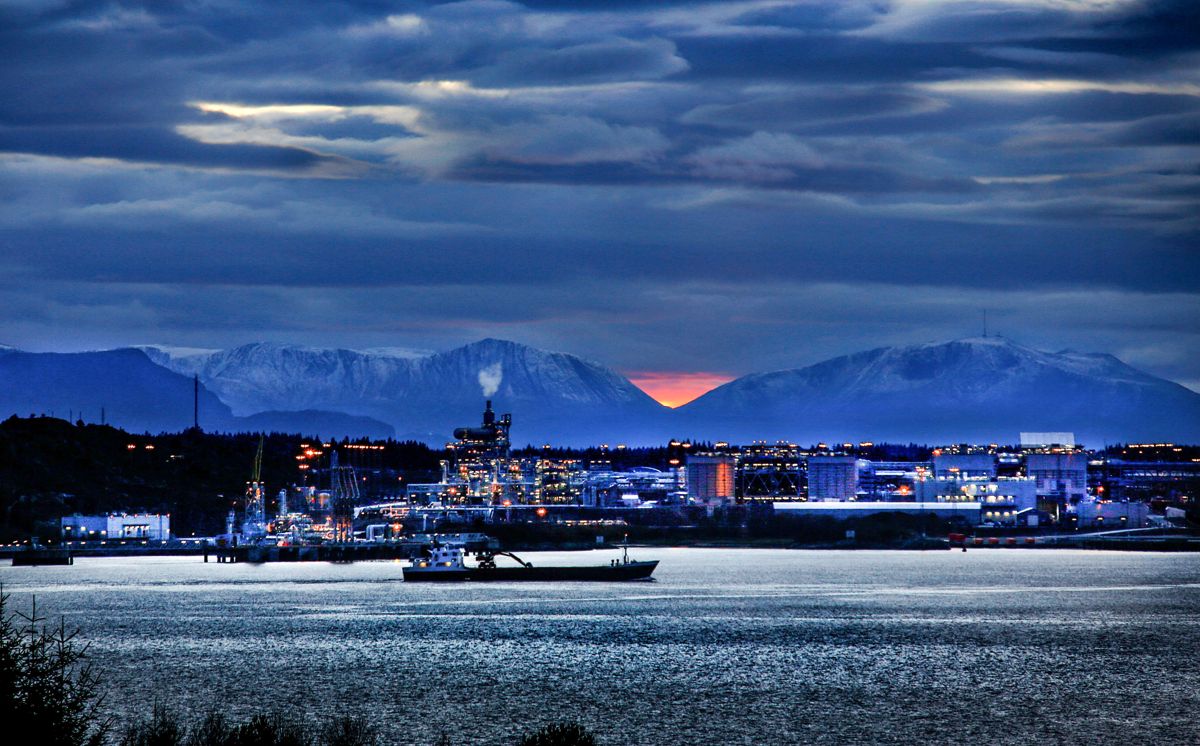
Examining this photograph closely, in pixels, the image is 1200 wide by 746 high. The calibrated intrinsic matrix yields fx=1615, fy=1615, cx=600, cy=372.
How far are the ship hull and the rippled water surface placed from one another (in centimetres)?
1421

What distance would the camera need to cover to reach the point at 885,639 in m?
107

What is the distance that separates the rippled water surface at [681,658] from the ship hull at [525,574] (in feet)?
46.6

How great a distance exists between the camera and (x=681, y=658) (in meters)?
94.8

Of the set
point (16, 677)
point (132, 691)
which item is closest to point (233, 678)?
point (132, 691)

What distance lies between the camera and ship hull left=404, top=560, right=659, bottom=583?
176 meters

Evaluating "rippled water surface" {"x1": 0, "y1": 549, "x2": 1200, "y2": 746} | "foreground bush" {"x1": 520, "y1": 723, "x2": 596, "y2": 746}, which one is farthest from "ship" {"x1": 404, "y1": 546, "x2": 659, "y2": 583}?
"foreground bush" {"x1": 520, "y1": 723, "x2": 596, "y2": 746}

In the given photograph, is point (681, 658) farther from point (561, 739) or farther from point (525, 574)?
point (525, 574)

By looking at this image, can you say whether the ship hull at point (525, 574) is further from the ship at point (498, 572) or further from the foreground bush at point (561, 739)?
the foreground bush at point (561, 739)

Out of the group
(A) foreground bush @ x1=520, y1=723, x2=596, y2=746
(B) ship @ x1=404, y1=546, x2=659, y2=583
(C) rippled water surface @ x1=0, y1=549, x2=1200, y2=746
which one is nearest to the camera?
(A) foreground bush @ x1=520, y1=723, x2=596, y2=746

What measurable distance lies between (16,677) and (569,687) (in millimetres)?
44296

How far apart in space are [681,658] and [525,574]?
87.3m

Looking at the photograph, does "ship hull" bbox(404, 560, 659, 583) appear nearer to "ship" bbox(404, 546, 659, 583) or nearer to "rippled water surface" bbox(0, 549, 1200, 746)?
"ship" bbox(404, 546, 659, 583)

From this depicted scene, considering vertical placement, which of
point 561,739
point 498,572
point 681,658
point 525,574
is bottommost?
point 681,658

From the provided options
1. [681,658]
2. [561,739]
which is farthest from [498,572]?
[561,739]
